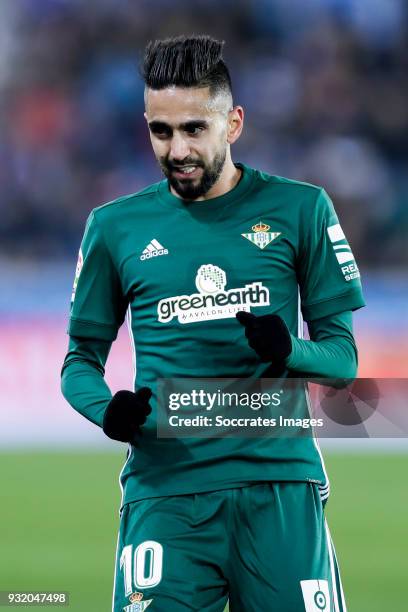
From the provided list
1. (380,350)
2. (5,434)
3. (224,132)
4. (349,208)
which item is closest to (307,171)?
(349,208)

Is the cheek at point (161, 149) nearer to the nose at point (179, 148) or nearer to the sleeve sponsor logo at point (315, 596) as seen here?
the nose at point (179, 148)

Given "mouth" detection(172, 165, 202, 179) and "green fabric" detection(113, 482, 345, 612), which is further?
"mouth" detection(172, 165, 202, 179)

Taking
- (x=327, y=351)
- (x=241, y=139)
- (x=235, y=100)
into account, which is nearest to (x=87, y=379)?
(x=327, y=351)

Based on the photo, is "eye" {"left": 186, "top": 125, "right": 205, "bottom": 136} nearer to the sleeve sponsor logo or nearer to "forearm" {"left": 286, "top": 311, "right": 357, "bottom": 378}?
"forearm" {"left": 286, "top": 311, "right": 357, "bottom": 378}

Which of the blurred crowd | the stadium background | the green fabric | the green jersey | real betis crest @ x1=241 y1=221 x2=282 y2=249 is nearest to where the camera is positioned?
the green fabric

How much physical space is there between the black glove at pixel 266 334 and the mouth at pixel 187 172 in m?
0.45

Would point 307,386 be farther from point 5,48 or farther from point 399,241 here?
point 5,48

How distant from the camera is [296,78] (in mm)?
12344

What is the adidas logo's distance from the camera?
3064 millimetres

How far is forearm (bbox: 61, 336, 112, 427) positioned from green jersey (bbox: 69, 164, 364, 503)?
0.13 ft

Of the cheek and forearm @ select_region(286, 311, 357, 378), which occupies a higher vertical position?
the cheek

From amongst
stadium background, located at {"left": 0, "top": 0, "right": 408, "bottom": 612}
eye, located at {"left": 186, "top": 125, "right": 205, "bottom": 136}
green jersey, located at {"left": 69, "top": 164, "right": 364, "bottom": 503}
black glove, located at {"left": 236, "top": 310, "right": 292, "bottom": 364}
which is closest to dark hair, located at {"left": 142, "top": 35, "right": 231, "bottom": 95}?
eye, located at {"left": 186, "top": 125, "right": 205, "bottom": 136}

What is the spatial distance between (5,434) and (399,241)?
421cm

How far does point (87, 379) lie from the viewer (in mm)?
3082
